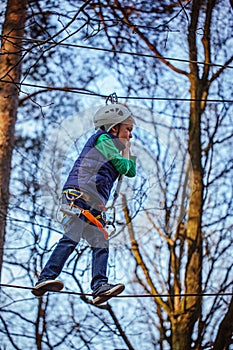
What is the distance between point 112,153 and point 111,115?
0.87 ft

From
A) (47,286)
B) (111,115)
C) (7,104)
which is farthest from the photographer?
(7,104)

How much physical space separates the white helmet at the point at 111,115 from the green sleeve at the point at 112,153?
10 centimetres

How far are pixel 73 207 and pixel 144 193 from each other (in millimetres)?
999

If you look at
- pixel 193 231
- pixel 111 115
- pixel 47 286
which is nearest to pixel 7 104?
pixel 193 231

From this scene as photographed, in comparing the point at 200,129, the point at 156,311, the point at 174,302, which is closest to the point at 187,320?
the point at 174,302

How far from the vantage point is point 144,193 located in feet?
20.1

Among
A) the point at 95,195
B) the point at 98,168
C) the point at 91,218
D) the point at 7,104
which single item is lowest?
the point at 91,218

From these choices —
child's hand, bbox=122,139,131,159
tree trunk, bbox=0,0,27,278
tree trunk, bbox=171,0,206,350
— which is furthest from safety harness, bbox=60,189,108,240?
tree trunk, bbox=171,0,206,350

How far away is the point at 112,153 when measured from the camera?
5281mm

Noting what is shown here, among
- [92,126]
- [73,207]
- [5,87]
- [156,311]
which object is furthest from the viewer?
[156,311]

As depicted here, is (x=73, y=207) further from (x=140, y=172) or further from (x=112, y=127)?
(x=140, y=172)

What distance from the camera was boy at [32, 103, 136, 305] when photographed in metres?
5.26

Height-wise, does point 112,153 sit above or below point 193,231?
below

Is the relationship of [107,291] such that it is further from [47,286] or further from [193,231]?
[193,231]
